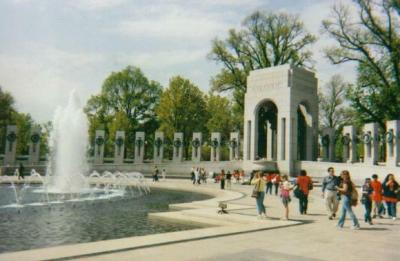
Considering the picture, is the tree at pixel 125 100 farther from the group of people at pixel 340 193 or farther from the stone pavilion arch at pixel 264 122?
the group of people at pixel 340 193

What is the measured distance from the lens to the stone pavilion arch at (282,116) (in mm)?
42062

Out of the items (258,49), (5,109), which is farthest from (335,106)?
(5,109)

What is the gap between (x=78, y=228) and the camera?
13406 millimetres

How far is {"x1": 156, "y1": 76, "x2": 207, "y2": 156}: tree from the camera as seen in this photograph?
208ft

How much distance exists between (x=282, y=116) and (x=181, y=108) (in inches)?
945

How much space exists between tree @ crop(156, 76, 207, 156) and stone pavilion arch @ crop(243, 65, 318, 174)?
715 inches

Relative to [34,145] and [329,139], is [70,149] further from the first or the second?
[329,139]

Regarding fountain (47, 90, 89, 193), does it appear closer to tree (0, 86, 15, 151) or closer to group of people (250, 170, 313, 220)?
group of people (250, 170, 313, 220)

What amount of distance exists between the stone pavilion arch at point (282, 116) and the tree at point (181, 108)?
1817cm

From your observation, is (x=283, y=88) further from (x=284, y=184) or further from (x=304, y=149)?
(x=284, y=184)

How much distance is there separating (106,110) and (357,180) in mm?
43894

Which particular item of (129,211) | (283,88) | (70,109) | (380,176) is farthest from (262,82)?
(129,211)

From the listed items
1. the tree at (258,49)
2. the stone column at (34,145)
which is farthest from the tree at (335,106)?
the stone column at (34,145)

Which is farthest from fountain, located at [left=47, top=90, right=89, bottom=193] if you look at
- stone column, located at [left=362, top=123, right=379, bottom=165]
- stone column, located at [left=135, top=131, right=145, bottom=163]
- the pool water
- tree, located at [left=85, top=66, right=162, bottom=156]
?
tree, located at [left=85, top=66, right=162, bottom=156]
